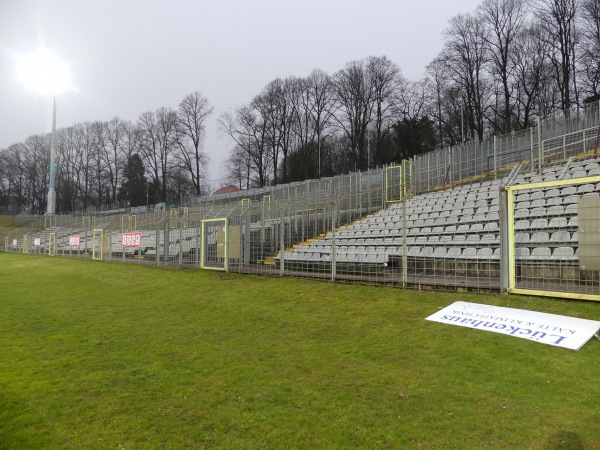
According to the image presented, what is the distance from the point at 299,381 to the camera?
4363mm

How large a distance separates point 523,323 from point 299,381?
135 inches

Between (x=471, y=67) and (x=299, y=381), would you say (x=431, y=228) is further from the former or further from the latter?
(x=471, y=67)

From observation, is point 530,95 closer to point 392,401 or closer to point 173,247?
point 173,247

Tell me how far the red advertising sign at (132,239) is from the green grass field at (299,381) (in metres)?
12.0

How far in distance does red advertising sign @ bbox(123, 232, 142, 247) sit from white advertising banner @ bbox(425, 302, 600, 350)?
1694cm

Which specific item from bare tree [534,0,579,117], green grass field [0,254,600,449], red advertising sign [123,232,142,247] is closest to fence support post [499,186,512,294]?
green grass field [0,254,600,449]

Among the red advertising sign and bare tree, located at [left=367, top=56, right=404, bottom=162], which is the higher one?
bare tree, located at [left=367, top=56, right=404, bottom=162]

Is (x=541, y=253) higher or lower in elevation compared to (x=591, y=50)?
lower

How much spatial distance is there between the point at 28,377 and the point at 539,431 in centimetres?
542

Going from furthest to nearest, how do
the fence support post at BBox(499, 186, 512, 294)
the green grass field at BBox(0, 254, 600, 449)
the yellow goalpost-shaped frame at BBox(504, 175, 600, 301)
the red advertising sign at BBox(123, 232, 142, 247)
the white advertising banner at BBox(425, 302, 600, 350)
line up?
the red advertising sign at BBox(123, 232, 142, 247)
the fence support post at BBox(499, 186, 512, 294)
the yellow goalpost-shaped frame at BBox(504, 175, 600, 301)
the white advertising banner at BBox(425, 302, 600, 350)
the green grass field at BBox(0, 254, 600, 449)

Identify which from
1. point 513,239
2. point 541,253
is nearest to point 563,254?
point 541,253

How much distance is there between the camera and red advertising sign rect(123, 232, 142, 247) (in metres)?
19.8

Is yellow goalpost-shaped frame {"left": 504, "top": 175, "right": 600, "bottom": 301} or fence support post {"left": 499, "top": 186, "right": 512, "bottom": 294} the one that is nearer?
yellow goalpost-shaped frame {"left": 504, "top": 175, "right": 600, "bottom": 301}

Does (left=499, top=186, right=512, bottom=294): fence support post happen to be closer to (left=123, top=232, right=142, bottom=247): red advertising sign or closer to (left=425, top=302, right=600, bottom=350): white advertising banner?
(left=425, top=302, right=600, bottom=350): white advertising banner
